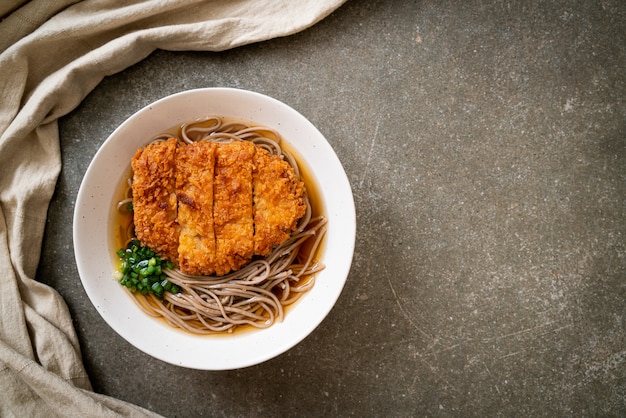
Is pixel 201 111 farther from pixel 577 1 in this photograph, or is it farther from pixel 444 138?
pixel 577 1

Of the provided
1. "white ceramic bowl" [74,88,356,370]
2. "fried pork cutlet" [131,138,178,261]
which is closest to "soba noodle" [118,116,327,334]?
"white ceramic bowl" [74,88,356,370]

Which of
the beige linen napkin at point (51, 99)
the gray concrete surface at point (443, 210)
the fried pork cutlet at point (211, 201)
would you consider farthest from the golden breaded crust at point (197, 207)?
the beige linen napkin at point (51, 99)

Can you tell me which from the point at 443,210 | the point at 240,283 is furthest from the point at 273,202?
the point at 443,210

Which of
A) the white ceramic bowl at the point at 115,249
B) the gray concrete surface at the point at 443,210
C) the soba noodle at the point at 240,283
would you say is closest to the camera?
the white ceramic bowl at the point at 115,249

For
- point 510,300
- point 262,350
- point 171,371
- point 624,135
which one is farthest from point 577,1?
point 171,371

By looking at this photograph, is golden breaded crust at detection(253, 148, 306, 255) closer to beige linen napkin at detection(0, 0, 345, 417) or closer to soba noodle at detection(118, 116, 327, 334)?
soba noodle at detection(118, 116, 327, 334)

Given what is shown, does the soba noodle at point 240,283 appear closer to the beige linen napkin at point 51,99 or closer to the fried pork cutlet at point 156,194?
the fried pork cutlet at point 156,194
